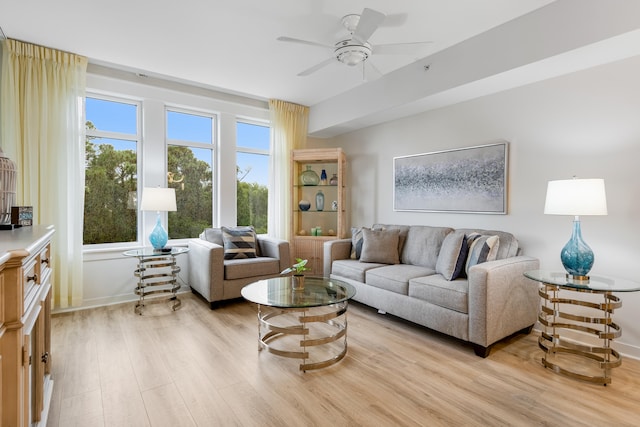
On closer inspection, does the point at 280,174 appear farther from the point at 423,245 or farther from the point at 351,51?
the point at 351,51

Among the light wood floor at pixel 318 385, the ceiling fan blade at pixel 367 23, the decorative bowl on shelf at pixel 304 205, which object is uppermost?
the ceiling fan blade at pixel 367 23

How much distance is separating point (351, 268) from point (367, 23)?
235 centimetres

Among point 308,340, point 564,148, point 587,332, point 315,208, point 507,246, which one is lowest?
point 308,340

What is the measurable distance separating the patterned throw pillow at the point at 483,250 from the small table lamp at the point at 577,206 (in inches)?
19.6

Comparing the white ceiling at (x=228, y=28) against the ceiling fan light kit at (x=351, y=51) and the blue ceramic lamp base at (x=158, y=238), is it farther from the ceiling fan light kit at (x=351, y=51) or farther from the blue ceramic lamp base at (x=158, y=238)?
the blue ceramic lamp base at (x=158, y=238)

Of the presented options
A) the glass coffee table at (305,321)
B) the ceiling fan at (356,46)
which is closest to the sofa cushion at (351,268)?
the glass coffee table at (305,321)

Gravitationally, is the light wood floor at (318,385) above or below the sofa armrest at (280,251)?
below

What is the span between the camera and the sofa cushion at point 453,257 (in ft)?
9.53

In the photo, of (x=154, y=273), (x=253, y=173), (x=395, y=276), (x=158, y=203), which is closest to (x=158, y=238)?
(x=158, y=203)

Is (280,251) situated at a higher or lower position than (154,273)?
higher

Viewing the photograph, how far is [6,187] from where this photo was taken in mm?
1729

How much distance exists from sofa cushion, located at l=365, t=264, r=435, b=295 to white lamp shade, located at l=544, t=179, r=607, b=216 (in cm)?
128

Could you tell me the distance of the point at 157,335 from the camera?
2.88 meters

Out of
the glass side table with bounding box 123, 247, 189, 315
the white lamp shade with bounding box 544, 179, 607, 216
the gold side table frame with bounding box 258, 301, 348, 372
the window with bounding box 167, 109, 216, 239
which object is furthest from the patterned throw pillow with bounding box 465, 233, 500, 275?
the window with bounding box 167, 109, 216, 239
